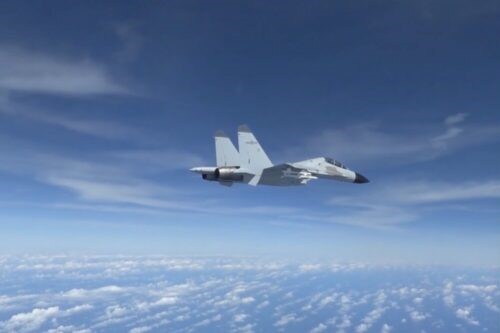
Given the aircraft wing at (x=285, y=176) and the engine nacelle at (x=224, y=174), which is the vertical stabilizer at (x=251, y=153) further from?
the aircraft wing at (x=285, y=176)

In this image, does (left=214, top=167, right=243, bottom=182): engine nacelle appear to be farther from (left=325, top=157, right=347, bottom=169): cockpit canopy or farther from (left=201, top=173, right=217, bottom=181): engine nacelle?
(left=325, top=157, right=347, bottom=169): cockpit canopy

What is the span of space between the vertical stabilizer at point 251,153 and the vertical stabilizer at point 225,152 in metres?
0.53

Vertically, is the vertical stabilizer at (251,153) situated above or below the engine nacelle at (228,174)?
above

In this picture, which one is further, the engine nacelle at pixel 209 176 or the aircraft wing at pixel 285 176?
the engine nacelle at pixel 209 176

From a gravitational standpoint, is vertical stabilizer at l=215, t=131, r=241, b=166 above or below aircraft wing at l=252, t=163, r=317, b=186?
above

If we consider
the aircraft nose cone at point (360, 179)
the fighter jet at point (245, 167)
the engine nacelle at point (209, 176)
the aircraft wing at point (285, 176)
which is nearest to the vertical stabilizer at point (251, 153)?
the fighter jet at point (245, 167)

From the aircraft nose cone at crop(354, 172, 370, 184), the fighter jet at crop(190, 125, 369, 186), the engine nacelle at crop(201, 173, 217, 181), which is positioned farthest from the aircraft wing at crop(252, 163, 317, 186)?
the aircraft nose cone at crop(354, 172, 370, 184)

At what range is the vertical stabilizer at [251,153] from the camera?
87.1 feet

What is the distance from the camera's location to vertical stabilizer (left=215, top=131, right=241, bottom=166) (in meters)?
26.7

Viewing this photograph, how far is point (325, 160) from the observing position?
1200 inches

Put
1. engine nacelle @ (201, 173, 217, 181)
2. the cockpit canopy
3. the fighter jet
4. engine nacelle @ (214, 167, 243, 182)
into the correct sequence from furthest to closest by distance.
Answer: the cockpit canopy
engine nacelle @ (201, 173, 217, 181)
engine nacelle @ (214, 167, 243, 182)
the fighter jet

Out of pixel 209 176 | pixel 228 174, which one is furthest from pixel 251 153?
pixel 209 176

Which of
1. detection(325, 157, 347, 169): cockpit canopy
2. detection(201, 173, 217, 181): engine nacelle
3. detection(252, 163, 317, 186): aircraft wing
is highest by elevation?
detection(325, 157, 347, 169): cockpit canopy

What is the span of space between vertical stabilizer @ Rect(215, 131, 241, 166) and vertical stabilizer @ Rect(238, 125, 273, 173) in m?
0.53
